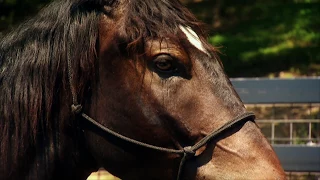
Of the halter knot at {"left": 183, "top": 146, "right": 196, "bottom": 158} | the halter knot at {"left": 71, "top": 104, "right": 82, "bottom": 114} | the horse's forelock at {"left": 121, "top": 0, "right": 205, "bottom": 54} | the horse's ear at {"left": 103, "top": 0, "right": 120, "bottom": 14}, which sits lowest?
the halter knot at {"left": 183, "top": 146, "right": 196, "bottom": 158}

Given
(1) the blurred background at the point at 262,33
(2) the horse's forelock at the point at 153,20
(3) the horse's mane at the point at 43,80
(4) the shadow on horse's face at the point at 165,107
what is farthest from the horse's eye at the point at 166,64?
(1) the blurred background at the point at 262,33

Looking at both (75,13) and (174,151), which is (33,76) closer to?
(75,13)

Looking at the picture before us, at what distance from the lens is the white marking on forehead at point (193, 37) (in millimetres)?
2897

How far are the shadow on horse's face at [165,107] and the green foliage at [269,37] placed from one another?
785 cm

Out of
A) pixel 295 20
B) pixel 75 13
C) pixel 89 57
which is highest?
pixel 75 13

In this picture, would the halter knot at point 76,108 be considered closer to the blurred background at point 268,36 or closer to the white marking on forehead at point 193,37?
the white marking on forehead at point 193,37

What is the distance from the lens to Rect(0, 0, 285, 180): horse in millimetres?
2816

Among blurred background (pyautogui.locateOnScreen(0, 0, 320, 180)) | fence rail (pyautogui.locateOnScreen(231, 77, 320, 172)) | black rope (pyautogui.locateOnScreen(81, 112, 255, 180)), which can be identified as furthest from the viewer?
blurred background (pyautogui.locateOnScreen(0, 0, 320, 180))

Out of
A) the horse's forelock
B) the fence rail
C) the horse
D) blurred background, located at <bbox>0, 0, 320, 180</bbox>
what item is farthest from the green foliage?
the horse

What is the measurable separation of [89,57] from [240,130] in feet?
2.35

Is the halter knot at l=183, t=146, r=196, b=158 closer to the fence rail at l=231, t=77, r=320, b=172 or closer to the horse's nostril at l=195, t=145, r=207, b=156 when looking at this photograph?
the horse's nostril at l=195, t=145, r=207, b=156

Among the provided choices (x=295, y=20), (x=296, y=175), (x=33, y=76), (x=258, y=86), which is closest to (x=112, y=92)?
(x=33, y=76)

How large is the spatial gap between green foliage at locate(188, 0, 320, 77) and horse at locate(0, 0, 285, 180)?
7843 millimetres

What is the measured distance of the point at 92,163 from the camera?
3037mm
